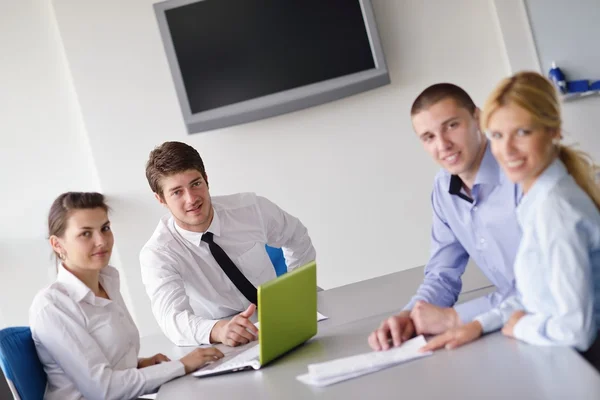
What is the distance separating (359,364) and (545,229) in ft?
1.67

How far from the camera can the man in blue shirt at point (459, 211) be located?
1.85m

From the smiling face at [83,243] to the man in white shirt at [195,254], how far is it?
284 mm

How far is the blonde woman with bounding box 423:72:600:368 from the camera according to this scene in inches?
56.1

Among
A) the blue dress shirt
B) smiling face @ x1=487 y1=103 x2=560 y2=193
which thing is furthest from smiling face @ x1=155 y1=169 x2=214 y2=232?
smiling face @ x1=487 y1=103 x2=560 y2=193

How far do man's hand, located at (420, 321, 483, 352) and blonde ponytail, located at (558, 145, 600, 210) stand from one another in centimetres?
36

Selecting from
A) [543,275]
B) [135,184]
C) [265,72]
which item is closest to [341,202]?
→ [265,72]

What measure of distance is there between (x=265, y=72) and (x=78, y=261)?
2309mm

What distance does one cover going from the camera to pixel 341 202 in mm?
4668

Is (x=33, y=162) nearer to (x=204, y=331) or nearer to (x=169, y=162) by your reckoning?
(x=169, y=162)

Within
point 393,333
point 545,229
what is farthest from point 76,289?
point 545,229

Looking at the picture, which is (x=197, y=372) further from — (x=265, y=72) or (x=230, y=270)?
(x=265, y=72)

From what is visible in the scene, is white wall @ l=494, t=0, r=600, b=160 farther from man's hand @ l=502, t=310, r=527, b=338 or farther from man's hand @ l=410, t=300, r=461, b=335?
man's hand @ l=502, t=310, r=527, b=338

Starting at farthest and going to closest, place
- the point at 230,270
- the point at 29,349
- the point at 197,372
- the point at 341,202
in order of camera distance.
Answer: the point at 341,202
the point at 230,270
the point at 29,349
the point at 197,372

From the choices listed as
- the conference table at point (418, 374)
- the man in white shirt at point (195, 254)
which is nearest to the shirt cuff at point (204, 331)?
the man in white shirt at point (195, 254)
